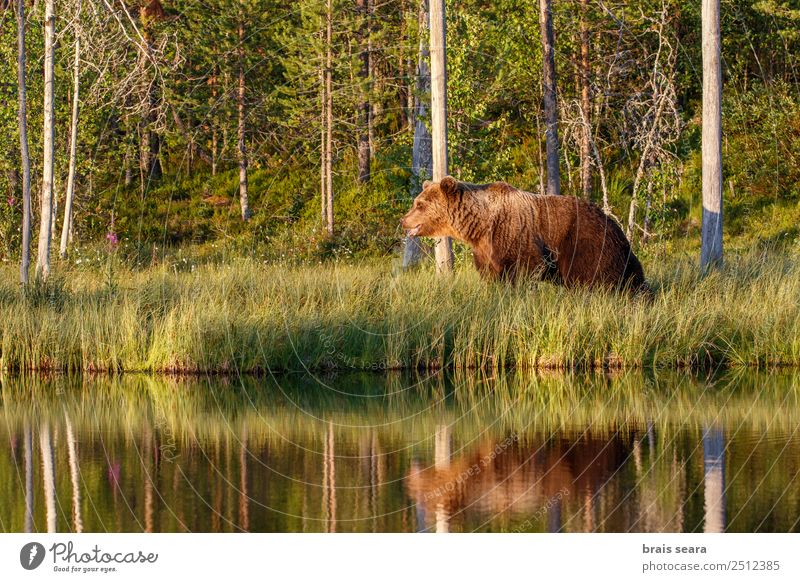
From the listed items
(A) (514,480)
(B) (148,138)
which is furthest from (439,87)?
(B) (148,138)

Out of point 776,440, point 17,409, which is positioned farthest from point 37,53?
point 776,440

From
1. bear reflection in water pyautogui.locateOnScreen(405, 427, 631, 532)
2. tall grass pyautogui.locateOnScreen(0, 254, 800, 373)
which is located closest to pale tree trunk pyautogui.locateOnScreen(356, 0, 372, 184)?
tall grass pyautogui.locateOnScreen(0, 254, 800, 373)

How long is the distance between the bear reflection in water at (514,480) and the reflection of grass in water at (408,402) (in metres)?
0.66

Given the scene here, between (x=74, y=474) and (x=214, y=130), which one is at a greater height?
(x=214, y=130)

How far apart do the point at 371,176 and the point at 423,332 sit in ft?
83.1

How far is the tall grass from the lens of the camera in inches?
619

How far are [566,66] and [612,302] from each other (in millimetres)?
18607

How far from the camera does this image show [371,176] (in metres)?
41.1

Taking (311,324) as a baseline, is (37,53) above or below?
Answer: above

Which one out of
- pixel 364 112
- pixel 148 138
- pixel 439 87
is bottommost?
pixel 439 87

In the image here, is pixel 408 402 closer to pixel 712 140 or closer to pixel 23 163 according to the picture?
pixel 712 140

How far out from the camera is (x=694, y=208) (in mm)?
31625

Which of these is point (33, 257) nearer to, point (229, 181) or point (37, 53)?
point (37, 53)
